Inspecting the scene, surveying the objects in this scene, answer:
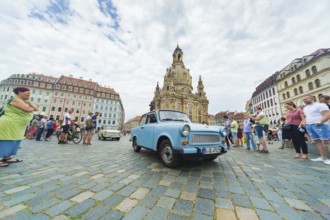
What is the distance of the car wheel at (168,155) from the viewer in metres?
3.08

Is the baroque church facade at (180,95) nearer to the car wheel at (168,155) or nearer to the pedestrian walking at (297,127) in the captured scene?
the pedestrian walking at (297,127)

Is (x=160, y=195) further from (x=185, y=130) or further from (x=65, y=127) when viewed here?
(x=65, y=127)

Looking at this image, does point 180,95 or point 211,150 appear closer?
point 211,150

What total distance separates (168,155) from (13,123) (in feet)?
12.3

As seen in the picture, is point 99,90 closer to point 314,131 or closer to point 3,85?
point 3,85

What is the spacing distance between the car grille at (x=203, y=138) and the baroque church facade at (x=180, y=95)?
4810 cm

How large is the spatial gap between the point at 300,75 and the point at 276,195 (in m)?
38.6

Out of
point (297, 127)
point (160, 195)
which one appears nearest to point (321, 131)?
point (297, 127)

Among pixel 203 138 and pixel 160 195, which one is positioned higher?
pixel 203 138

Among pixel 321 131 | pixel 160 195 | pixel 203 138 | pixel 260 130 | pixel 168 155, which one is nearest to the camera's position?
pixel 160 195

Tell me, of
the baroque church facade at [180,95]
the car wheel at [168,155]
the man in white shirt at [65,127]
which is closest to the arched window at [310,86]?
the baroque church facade at [180,95]

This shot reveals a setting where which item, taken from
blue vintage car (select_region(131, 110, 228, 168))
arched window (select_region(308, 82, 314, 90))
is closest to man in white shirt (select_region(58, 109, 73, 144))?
blue vintage car (select_region(131, 110, 228, 168))

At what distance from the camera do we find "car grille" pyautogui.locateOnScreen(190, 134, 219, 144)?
310 cm

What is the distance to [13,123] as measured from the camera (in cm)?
312
